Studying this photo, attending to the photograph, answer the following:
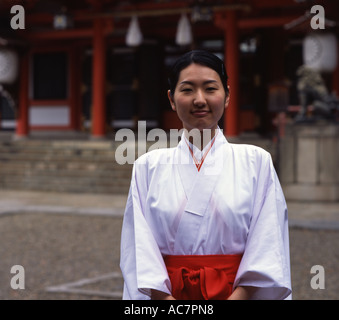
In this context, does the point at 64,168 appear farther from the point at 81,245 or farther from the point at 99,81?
the point at 81,245

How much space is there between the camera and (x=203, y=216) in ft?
6.13

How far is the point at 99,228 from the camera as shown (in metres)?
7.95

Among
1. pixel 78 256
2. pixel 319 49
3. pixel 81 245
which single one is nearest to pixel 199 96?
pixel 78 256

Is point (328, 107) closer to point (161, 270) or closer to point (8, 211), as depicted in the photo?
point (8, 211)

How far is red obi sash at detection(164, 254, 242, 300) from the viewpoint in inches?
71.8

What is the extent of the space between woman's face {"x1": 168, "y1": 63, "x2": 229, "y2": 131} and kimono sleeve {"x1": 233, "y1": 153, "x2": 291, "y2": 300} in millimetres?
249

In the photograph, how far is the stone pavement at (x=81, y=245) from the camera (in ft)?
16.0

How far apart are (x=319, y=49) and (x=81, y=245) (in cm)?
741

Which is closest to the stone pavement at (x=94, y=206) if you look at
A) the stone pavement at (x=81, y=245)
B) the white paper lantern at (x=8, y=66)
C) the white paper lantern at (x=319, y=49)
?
the stone pavement at (x=81, y=245)

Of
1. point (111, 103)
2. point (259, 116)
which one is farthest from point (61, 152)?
point (259, 116)

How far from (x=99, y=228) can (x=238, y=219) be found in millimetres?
6237

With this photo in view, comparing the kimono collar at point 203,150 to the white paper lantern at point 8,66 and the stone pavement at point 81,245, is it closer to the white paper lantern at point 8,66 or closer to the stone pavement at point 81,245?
the stone pavement at point 81,245

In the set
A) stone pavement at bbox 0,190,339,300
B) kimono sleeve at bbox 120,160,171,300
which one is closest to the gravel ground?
stone pavement at bbox 0,190,339,300

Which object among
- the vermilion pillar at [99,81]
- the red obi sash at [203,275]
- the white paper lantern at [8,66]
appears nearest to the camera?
the red obi sash at [203,275]
